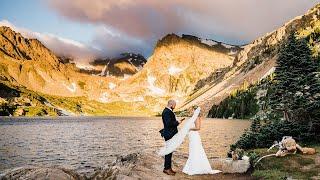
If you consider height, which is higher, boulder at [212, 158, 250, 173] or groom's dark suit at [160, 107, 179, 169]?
groom's dark suit at [160, 107, 179, 169]

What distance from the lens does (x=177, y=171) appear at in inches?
1174

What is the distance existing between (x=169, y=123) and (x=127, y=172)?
4.60 metres

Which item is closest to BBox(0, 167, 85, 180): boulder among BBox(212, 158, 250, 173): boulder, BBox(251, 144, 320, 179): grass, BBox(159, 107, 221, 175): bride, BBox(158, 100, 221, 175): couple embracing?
BBox(158, 100, 221, 175): couple embracing

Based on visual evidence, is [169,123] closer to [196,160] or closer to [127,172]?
[196,160]

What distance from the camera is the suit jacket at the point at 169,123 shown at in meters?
27.0

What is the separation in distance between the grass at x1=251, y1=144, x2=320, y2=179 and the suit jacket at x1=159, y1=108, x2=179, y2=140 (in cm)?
663

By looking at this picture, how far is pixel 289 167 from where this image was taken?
1121 inches

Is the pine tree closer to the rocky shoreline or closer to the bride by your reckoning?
the rocky shoreline

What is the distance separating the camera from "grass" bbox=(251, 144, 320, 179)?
26.2 m

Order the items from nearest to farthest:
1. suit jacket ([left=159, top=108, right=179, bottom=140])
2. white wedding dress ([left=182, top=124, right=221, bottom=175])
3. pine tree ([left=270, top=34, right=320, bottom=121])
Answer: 1. suit jacket ([left=159, top=108, right=179, bottom=140])
2. white wedding dress ([left=182, top=124, right=221, bottom=175])
3. pine tree ([left=270, top=34, right=320, bottom=121])

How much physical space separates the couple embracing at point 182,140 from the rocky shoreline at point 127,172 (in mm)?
787

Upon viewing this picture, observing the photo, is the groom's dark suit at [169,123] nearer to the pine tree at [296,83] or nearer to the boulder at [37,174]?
the boulder at [37,174]

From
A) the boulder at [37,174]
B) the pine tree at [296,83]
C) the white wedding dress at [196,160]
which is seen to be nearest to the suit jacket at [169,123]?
the white wedding dress at [196,160]

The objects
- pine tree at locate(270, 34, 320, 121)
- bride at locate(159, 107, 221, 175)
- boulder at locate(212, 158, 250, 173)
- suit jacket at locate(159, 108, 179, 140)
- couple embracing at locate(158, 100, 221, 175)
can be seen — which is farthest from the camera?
pine tree at locate(270, 34, 320, 121)
